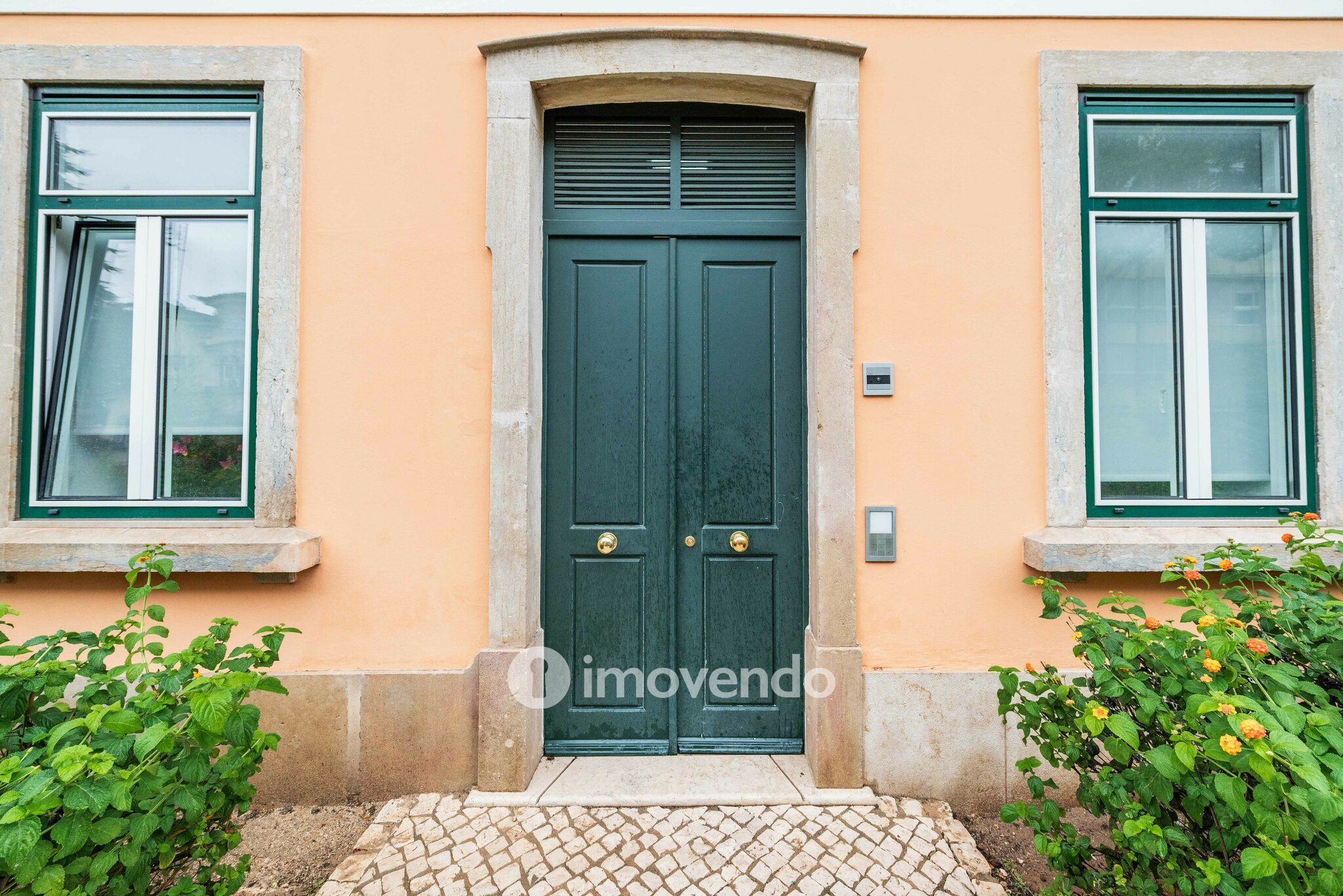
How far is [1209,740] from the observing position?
5.09 feet

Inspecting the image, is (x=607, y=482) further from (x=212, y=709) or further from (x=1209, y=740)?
(x=1209, y=740)

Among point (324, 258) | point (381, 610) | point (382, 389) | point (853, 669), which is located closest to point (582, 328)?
point (382, 389)

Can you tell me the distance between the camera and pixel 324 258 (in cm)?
320

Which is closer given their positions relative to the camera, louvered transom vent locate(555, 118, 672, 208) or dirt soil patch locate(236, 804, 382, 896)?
dirt soil patch locate(236, 804, 382, 896)

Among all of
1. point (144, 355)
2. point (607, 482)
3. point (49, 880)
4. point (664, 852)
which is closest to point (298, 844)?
point (49, 880)

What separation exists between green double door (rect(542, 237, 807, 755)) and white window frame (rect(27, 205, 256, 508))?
1.69 m

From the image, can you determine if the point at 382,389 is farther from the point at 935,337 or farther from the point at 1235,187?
the point at 1235,187

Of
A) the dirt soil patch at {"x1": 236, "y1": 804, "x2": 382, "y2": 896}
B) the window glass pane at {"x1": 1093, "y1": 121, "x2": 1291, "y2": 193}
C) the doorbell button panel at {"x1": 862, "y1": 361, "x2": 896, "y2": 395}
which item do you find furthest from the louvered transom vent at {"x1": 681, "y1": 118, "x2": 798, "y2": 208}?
the dirt soil patch at {"x1": 236, "y1": 804, "x2": 382, "y2": 896}

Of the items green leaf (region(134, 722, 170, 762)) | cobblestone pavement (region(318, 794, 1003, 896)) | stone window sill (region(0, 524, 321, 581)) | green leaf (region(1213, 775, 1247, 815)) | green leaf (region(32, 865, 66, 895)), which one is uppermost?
stone window sill (region(0, 524, 321, 581))

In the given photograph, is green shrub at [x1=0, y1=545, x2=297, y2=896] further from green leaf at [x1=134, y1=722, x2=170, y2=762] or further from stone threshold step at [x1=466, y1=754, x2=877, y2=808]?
stone threshold step at [x1=466, y1=754, x2=877, y2=808]

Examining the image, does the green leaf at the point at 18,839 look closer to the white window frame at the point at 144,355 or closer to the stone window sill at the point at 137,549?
the stone window sill at the point at 137,549

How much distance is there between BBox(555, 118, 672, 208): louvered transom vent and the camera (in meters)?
3.47

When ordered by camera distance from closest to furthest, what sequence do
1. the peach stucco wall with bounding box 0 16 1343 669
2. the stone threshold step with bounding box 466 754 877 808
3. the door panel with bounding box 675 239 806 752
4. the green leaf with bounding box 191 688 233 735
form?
the green leaf with bounding box 191 688 233 735
the stone threshold step with bounding box 466 754 877 808
the peach stucco wall with bounding box 0 16 1343 669
the door panel with bounding box 675 239 806 752

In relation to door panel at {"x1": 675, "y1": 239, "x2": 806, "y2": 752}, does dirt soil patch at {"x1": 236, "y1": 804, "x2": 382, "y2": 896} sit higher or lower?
lower
